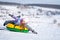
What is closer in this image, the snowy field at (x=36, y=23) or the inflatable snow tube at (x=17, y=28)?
the snowy field at (x=36, y=23)

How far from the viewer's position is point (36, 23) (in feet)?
36.4

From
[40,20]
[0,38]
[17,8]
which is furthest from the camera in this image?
[17,8]

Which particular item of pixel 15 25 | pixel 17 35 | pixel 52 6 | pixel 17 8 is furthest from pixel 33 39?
pixel 52 6

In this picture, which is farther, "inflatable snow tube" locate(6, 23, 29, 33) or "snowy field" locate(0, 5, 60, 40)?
"inflatable snow tube" locate(6, 23, 29, 33)

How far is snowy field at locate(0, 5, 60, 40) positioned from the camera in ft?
29.4

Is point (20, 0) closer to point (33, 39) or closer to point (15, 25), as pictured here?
point (15, 25)

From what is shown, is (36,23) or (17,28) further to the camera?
(36,23)

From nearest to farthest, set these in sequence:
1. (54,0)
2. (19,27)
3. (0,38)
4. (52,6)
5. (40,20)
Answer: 1. (0,38)
2. (19,27)
3. (40,20)
4. (52,6)
5. (54,0)

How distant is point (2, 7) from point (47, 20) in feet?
11.4

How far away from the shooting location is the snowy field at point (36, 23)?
353 inches

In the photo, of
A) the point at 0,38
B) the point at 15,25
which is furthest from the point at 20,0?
the point at 0,38

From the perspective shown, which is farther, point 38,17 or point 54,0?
point 54,0

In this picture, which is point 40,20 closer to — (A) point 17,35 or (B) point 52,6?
(A) point 17,35

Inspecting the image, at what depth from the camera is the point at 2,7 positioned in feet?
47.0
